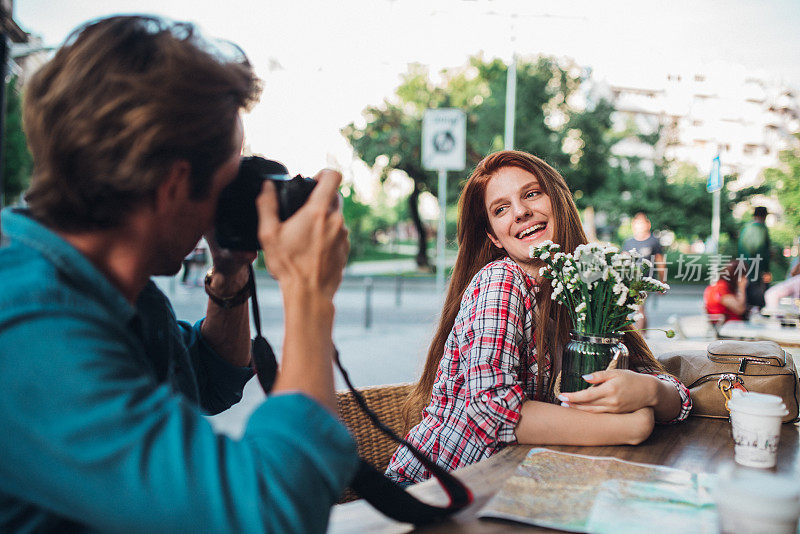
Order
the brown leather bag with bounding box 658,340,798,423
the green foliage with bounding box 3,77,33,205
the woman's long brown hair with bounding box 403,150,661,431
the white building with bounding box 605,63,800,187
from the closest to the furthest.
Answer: the brown leather bag with bounding box 658,340,798,423
the woman's long brown hair with bounding box 403,150,661,431
the green foliage with bounding box 3,77,33,205
the white building with bounding box 605,63,800,187

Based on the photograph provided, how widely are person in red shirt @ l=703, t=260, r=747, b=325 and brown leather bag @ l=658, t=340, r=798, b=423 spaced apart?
4.91 meters

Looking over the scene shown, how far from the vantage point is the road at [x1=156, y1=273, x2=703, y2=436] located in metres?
5.21

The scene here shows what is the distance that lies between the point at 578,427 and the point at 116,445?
114 centimetres

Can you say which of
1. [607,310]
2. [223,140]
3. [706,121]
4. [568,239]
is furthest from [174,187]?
[706,121]

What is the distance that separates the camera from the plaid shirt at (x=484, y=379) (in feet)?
5.16

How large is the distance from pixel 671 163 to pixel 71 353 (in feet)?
93.4

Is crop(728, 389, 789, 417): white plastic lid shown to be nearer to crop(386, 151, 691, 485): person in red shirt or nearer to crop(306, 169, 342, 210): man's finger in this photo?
crop(386, 151, 691, 485): person in red shirt

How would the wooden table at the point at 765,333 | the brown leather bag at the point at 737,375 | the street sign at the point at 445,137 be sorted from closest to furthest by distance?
the brown leather bag at the point at 737,375 → the wooden table at the point at 765,333 → the street sign at the point at 445,137

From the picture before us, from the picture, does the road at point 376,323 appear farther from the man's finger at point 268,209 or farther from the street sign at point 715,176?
the street sign at point 715,176

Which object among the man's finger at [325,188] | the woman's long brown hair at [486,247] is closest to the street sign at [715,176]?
the woman's long brown hair at [486,247]

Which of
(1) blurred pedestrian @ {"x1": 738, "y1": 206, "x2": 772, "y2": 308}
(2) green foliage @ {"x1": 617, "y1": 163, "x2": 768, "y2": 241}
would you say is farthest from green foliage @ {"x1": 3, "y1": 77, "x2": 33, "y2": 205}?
(1) blurred pedestrian @ {"x1": 738, "y1": 206, "x2": 772, "y2": 308}

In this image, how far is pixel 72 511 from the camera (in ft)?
2.29

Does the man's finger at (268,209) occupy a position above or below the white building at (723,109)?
below

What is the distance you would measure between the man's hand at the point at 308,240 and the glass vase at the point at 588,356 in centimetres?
88
